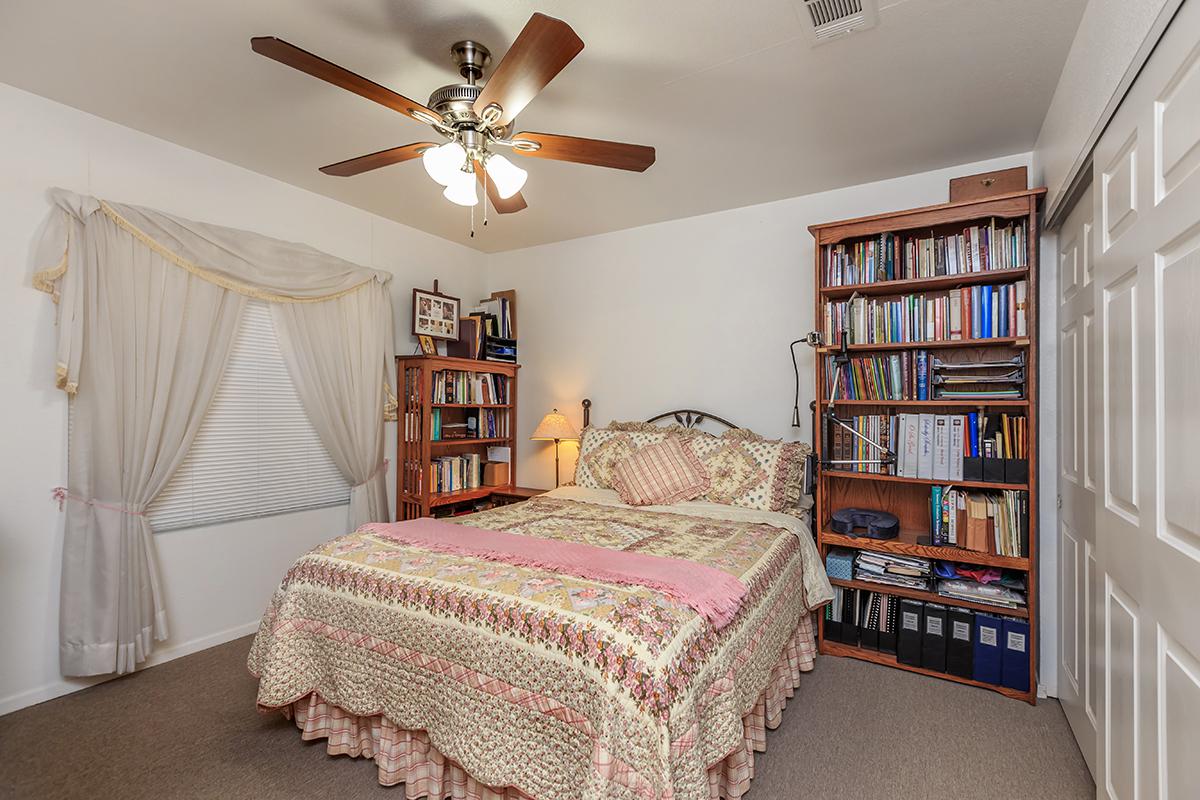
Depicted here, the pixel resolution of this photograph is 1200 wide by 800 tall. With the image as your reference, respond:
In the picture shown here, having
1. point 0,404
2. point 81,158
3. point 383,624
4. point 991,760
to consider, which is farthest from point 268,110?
point 991,760

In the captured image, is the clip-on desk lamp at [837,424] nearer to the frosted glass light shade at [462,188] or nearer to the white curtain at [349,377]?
the frosted glass light shade at [462,188]

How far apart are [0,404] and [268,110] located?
1.70 m

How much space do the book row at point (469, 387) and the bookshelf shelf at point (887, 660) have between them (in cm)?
286

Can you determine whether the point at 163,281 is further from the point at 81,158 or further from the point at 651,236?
the point at 651,236

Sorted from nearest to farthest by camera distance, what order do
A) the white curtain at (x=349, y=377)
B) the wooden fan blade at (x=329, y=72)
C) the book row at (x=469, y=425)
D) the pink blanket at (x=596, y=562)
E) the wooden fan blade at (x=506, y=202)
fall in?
the wooden fan blade at (x=329, y=72) < the pink blanket at (x=596, y=562) < the wooden fan blade at (x=506, y=202) < the white curtain at (x=349, y=377) < the book row at (x=469, y=425)

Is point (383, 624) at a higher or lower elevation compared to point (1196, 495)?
lower

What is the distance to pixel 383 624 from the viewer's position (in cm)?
185

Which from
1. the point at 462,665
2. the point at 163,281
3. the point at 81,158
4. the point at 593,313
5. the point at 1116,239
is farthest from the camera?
the point at 593,313

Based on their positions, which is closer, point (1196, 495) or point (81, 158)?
point (1196, 495)

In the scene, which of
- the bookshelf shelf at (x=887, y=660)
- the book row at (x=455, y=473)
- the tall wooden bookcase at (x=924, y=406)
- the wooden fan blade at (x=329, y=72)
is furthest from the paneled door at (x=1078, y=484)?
the book row at (x=455, y=473)

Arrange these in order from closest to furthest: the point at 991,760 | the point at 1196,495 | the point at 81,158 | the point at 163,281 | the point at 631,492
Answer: the point at 1196,495 < the point at 991,760 < the point at 81,158 < the point at 163,281 < the point at 631,492

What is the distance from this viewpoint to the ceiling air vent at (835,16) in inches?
69.6

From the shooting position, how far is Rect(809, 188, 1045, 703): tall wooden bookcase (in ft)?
8.00

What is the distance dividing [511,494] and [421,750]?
2.31 m
